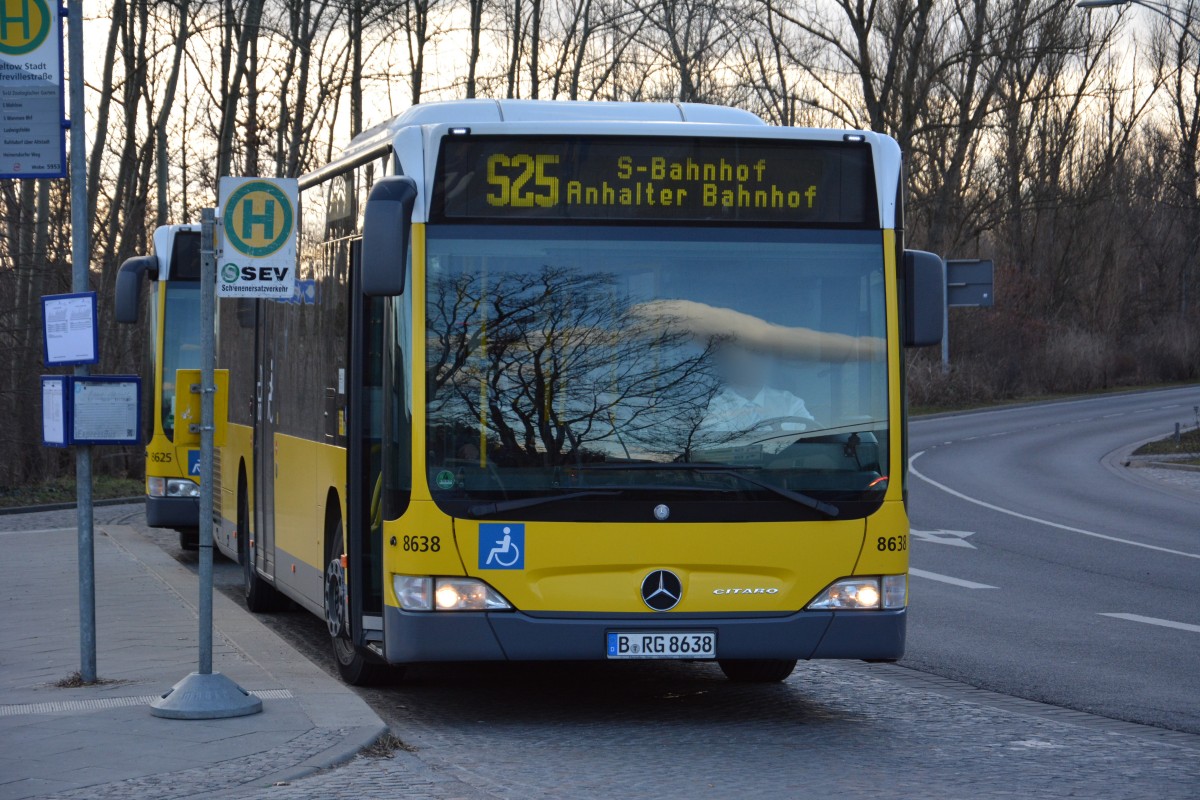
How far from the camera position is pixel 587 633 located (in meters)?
8.05

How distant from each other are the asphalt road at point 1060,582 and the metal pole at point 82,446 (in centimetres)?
497

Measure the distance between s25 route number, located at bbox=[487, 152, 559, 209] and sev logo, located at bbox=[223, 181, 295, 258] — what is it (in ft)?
3.28

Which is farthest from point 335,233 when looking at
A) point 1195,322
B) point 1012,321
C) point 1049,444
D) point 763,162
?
point 1195,322

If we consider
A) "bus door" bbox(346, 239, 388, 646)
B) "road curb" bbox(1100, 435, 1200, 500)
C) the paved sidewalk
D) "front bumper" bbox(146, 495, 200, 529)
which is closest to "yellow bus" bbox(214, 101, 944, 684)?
"bus door" bbox(346, 239, 388, 646)

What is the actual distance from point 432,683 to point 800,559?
2.67 meters

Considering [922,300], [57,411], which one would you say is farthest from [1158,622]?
[57,411]

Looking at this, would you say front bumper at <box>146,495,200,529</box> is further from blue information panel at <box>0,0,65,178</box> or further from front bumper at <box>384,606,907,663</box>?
front bumper at <box>384,606,907,663</box>

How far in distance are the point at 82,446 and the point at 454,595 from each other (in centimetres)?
239

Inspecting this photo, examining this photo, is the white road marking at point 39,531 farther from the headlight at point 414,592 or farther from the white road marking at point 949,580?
the headlight at point 414,592

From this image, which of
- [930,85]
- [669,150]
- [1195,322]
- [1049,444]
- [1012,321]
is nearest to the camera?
[669,150]

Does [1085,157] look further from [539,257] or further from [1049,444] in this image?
[539,257]

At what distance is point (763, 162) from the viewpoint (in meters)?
8.41

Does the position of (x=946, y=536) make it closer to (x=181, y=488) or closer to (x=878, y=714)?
(x=181, y=488)

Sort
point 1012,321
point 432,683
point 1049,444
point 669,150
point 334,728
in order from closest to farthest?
point 334,728
point 669,150
point 432,683
point 1049,444
point 1012,321
